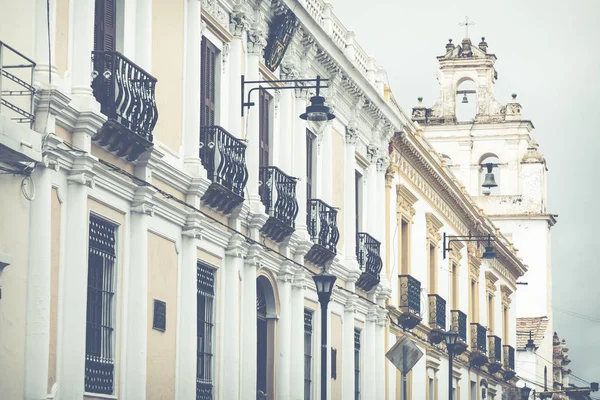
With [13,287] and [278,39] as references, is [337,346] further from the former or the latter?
[13,287]

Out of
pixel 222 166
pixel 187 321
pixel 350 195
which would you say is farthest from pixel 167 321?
pixel 350 195

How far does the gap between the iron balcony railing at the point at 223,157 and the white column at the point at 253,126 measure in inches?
37.1

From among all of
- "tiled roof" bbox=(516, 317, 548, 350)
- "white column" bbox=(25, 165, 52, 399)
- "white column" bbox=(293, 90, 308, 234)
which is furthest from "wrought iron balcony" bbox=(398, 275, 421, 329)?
"tiled roof" bbox=(516, 317, 548, 350)

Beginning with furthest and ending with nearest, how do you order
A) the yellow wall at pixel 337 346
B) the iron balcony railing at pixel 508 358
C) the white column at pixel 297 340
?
the iron balcony railing at pixel 508 358 → the yellow wall at pixel 337 346 → the white column at pixel 297 340

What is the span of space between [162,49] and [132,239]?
113 inches

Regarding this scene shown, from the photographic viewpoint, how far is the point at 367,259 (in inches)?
1144

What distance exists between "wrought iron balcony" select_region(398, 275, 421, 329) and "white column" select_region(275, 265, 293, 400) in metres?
8.97

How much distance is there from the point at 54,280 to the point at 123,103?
8.65ft

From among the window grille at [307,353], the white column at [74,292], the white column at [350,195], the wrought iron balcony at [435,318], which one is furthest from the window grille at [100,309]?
the wrought iron balcony at [435,318]

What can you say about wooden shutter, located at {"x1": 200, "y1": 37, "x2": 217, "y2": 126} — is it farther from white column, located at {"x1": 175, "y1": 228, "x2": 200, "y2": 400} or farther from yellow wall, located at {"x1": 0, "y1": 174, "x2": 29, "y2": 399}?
yellow wall, located at {"x1": 0, "y1": 174, "x2": 29, "y2": 399}

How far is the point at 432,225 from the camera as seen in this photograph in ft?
120

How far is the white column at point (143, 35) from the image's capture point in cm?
1802

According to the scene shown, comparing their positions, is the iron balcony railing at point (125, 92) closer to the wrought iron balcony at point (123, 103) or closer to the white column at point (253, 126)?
the wrought iron balcony at point (123, 103)

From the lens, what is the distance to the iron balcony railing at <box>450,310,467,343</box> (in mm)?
Answer: 38750
